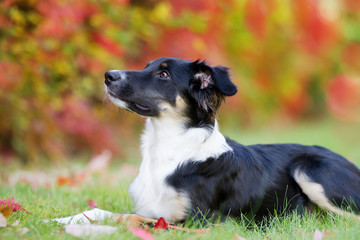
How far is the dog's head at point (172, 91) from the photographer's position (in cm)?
376

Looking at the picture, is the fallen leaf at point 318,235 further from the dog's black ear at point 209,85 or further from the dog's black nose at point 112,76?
the dog's black nose at point 112,76

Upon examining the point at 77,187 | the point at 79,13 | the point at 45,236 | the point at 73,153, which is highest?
the point at 79,13

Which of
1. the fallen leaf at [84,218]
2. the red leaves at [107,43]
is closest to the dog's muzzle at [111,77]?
the fallen leaf at [84,218]

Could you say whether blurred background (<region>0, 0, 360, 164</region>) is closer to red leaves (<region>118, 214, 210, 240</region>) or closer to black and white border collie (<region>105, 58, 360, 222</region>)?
black and white border collie (<region>105, 58, 360, 222</region>)

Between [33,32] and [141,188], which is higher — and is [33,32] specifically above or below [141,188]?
above

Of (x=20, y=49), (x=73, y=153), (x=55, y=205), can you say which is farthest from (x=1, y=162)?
(x=55, y=205)

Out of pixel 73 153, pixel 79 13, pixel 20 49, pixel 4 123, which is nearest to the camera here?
pixel 20 49

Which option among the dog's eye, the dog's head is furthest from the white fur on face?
the dog's eye

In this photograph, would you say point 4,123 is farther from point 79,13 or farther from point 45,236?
point 45,236

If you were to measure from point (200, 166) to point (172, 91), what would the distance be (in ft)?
2.37

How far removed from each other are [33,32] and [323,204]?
4988 mm

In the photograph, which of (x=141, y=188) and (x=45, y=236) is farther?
(x=141, y=188)

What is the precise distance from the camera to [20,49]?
21.4 feet

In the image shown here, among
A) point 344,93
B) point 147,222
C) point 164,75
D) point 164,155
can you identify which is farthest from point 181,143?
point 344,93
